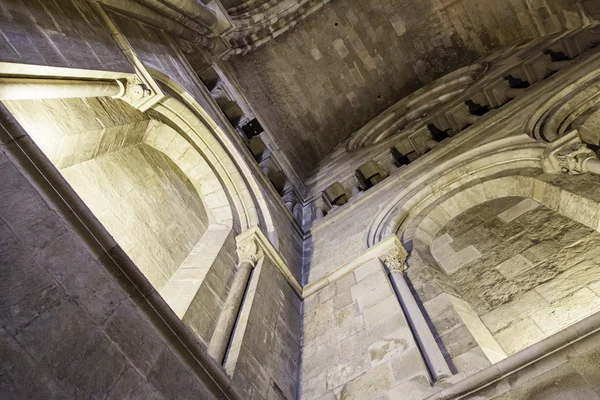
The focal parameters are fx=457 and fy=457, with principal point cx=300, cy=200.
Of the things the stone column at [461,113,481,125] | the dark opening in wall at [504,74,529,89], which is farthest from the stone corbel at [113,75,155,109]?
the dark opening in wall at [504,74,529,89]

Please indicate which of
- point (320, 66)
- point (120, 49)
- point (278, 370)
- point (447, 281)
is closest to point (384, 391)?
point (278, 370)

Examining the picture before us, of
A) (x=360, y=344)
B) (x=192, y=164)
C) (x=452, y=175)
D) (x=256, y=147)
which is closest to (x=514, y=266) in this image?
(x=360, y=344)

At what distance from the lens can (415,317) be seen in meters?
3.69

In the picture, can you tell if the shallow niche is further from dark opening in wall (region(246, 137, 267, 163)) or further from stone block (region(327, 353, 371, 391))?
dark opening in wall (region(246, 137, 267, 163))

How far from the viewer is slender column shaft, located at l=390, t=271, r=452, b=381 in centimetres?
313

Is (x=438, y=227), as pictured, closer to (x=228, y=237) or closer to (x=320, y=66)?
(x=228, y=237)

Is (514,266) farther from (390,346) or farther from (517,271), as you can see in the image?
(390,346)

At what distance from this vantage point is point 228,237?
4965 millimetres

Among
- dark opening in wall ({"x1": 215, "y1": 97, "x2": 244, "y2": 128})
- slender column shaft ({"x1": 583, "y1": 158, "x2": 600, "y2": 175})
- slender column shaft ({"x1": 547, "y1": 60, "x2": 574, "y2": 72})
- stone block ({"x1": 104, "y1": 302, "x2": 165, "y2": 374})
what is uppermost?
dark opening in wall ({"x1": 215, "y1": 97, "x2": 244, "y2": 128})

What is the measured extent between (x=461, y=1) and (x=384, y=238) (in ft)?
25.1

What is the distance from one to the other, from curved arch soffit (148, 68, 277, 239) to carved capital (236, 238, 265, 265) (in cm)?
56

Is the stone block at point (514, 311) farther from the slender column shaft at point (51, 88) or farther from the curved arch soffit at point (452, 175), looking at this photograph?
the slender column shaft at point (51, 88)

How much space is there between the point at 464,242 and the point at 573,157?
135 cm

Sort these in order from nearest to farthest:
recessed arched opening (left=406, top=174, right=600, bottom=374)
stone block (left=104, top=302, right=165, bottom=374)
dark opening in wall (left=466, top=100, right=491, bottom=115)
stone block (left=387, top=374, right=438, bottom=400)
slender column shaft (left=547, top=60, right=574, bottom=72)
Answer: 1. stone block (left=104, top=302, right=165, bottom=374)
2. stone block (left=387, top=374, right=438, bottom=400)
3. recessed arched opening (left=406, top=174, right=600, bottom=374)
4. slender column shaft (left=547, top=60, right=574, bottom=72)
5. dark opening in wall (left=466, top=100, right=491, bottom=115)
